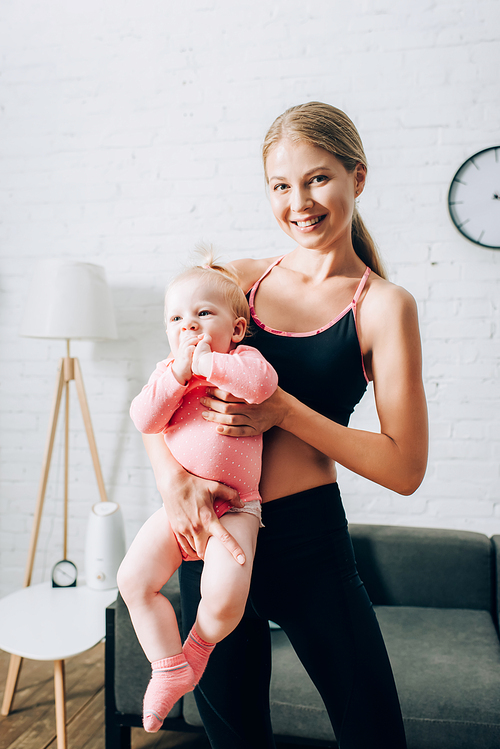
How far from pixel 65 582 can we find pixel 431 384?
5.88 ft

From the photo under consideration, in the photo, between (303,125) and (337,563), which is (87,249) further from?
(337,563)

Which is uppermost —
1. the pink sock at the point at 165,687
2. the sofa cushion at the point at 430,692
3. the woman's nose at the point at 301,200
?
the woman's nose at the point at 301,200

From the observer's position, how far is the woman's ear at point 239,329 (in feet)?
3.27

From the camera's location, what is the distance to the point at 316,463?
1010 mm

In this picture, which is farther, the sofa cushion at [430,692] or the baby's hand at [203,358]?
the sofa cushion at [430,692]

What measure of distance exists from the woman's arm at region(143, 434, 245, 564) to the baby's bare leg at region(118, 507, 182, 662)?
30mm

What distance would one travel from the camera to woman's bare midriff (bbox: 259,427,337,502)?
98cm

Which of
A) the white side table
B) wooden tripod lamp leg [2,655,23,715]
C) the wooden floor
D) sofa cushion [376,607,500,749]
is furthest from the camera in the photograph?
wooden tripod lamp leg [2,655,23,715]

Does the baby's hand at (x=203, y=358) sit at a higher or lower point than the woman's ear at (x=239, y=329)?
lower

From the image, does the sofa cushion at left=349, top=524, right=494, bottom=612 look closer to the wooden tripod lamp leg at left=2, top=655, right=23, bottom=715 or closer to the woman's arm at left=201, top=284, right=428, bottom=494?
the woman's arm at left=201, top=284, right=428, bottom=494

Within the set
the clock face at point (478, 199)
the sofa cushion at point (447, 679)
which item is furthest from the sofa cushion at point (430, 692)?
the clock face at point (478, 199)

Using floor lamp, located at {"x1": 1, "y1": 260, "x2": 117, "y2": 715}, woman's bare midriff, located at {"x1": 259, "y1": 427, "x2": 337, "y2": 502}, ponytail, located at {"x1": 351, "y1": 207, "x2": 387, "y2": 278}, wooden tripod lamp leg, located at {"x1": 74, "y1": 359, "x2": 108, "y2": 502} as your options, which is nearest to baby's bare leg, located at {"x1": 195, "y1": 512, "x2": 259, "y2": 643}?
woman's bare midriff, located at {"x1": 259, "y1": 427, "x2": 337, "y2": 502}

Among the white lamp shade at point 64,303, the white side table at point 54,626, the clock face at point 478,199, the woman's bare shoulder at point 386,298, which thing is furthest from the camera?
the clock face at point 478,199

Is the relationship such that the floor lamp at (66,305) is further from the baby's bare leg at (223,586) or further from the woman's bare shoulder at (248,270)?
the baby's bare leg at (223,586)
